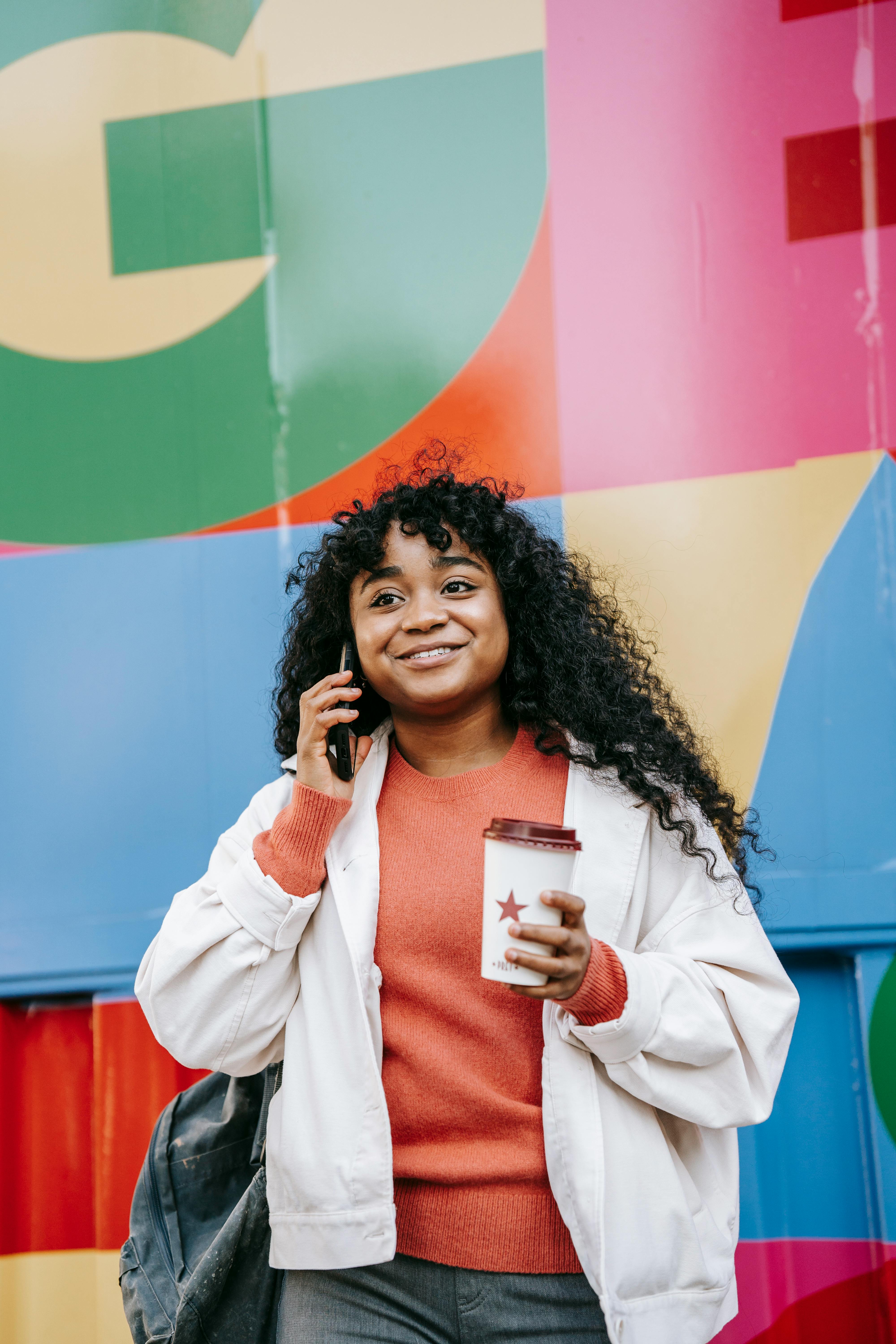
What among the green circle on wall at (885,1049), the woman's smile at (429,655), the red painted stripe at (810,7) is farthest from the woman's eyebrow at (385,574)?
the red painted stripe at (810,7)

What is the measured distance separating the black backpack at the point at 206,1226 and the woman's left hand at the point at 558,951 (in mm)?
535

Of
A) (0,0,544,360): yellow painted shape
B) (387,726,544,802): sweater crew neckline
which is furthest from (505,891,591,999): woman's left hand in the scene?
(0,0,544,360): yellow painted shape

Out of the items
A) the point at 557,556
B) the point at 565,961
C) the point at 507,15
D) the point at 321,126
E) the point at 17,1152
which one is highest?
the point at 507,15

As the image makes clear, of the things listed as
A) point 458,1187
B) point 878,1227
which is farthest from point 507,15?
point 878,1227

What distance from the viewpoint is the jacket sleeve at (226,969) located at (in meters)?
1.32

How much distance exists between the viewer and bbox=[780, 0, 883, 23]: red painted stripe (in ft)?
6.04

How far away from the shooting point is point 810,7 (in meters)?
1.85

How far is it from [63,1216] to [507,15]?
250 cm

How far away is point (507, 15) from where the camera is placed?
195 cm

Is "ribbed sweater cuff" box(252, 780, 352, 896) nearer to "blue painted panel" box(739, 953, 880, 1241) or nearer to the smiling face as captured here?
the smiling face

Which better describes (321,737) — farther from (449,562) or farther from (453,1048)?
(453,1048)

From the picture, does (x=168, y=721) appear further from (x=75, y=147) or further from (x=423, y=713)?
(x=75, y=147)

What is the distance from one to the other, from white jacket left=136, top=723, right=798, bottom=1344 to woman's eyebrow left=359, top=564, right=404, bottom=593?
1.17ft

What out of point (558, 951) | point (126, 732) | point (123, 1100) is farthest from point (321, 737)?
point (123, 1100)
